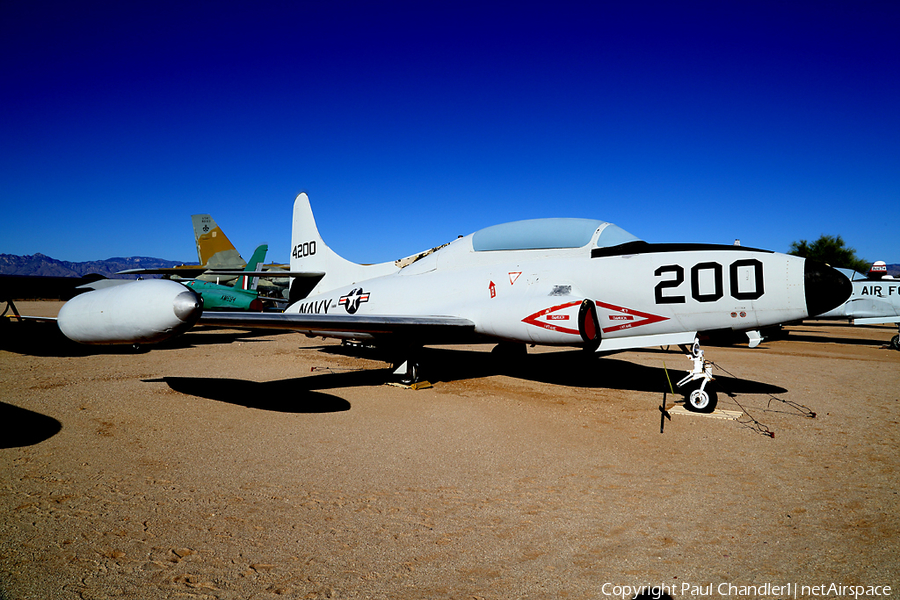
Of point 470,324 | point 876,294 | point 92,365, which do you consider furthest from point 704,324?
point 876,294

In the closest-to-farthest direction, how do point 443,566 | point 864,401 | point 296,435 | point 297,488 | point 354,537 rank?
1. point 443,566
2. point 354,537
3. point 297,488
4. point 296,435
5. point 864,401

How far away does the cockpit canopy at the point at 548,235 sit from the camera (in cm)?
802

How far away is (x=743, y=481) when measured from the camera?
14.3 feet

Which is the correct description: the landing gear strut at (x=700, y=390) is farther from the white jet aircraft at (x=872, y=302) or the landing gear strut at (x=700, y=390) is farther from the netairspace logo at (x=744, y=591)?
the white jet aircraft at (x=872, y=302)

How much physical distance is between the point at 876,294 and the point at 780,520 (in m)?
23.3

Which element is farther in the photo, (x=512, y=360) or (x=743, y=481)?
(x=512, y=360)

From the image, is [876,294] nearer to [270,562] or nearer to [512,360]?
[512,360]

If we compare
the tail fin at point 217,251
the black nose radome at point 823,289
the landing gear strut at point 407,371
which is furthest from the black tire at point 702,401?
the tail fin at point 217,251

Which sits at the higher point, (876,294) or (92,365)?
(876,294)

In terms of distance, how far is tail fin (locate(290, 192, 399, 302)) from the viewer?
12.2 meters

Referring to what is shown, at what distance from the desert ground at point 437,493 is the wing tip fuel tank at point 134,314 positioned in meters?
1.18

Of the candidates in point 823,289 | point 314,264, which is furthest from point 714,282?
point 314,264

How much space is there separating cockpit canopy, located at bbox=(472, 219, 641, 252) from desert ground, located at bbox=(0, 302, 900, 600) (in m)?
2.73

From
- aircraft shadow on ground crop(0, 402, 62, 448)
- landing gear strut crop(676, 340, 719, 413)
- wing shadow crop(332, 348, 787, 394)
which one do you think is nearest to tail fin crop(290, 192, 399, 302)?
wing shadow crop(332, 348, 787, 394)
